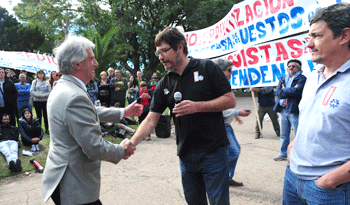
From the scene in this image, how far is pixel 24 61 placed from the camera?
1148 centimetres

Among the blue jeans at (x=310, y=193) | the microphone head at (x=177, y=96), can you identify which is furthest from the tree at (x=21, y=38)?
the blue jeans at (x=310, y=193)

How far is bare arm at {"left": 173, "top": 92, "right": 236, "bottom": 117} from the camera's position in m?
2.07

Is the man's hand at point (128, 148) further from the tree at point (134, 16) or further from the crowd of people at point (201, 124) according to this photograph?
the tree at point (134, 16)

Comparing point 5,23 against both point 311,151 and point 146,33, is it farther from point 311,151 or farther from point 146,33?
point 311,151

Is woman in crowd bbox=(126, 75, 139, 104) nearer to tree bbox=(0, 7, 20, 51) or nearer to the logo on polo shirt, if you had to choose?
the logo on polo shirt

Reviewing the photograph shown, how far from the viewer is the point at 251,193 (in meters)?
3.90

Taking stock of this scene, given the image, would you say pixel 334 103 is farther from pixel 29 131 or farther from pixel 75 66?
pixel 29 131

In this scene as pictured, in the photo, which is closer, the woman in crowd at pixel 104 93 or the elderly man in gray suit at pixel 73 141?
the elderly man in gray suit at pixel 73 141

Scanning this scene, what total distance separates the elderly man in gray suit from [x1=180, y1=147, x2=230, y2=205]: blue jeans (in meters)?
0.71

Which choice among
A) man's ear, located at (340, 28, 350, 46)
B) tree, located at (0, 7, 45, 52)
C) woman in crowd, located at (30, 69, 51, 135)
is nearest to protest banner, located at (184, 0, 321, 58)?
man's ear, located at (340, 28, 350, 46)

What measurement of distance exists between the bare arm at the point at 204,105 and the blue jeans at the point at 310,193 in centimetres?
71

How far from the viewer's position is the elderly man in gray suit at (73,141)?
5.95ft

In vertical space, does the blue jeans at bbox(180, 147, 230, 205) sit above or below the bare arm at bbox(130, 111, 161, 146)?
below

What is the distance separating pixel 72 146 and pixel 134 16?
69.4ft
